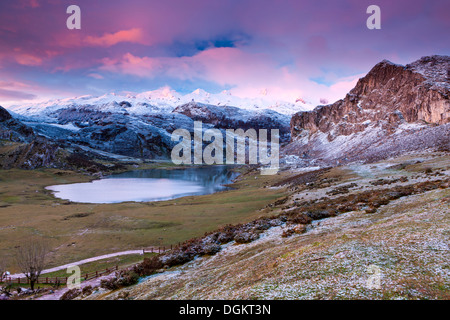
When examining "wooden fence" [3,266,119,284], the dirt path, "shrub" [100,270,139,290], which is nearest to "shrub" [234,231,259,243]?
"shrub" [100,270,139,290]

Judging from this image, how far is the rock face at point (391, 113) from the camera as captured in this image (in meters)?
114

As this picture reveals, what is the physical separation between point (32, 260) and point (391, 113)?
16737cm

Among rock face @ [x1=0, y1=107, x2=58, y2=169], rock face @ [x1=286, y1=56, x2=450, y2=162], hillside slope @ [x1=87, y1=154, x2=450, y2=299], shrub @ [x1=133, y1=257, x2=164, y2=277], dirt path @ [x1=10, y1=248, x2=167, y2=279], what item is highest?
rock face @ [x1=286, y1=56, x2=450, y2=162]

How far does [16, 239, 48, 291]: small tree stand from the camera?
85.7ft

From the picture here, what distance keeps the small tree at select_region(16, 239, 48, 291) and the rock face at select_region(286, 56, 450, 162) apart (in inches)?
4488

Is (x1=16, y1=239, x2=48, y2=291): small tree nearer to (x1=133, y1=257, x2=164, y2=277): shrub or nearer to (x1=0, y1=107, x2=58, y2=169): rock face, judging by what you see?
(x1=133, y1=257, x2=164, y2=277): shrub

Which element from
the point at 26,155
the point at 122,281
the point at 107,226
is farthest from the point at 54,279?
the point at 26,155

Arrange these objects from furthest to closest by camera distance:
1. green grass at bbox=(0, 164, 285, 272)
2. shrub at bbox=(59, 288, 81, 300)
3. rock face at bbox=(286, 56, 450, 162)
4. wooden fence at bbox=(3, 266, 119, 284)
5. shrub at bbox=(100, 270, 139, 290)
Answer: rock face at bbox=(286, 56, 450, 162) → green grass at bbox=(0, 164, 285, 272) → wooden fence at bbox=(3, 266, 119, 284) → shrub at bbox=(59, 288, 81, 300) → shrub at bbox=(100, 270, 139, 290)

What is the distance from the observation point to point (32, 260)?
29391 millimetres

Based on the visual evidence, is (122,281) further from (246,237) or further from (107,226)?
(107,226)

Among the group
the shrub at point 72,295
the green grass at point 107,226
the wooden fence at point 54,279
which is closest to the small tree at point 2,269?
the wooden fence at point 54,279

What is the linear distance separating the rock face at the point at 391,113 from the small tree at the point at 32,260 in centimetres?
11399

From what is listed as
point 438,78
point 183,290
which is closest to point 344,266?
point 183,290
